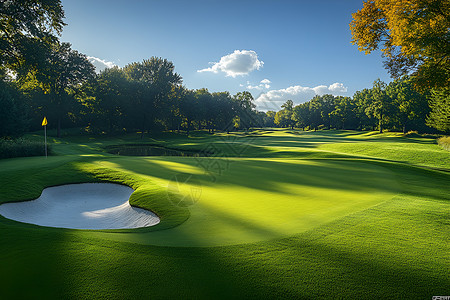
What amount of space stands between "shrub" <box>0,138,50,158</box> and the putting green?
13.7 m

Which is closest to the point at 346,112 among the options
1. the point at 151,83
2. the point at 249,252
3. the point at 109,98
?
the point at 151,83

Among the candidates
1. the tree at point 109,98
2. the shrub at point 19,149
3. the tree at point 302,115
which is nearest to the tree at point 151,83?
the tree at point 109,98

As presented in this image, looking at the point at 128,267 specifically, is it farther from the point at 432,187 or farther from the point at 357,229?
the point at 432,187

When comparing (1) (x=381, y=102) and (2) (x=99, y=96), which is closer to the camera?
(2) (x=99, y=96)

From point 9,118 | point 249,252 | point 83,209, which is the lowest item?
point 83,209

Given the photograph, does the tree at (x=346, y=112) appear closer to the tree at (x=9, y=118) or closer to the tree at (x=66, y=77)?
the tree at (x=66, y=77)

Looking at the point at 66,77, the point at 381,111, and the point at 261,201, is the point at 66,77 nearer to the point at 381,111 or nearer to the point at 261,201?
the point at 261,201

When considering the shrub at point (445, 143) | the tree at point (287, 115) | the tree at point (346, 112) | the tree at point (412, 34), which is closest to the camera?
the tree at point (412, 34)

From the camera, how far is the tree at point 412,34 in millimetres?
11953

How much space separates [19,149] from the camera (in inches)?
842

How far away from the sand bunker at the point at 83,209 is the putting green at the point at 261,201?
5.53 feet

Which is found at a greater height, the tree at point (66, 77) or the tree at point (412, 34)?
the tree at point (66, 77)

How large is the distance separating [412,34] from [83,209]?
55.7 ft

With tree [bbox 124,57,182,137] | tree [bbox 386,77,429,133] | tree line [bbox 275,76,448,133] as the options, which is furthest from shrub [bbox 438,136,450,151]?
tree [bbox 124,57,182,137]
